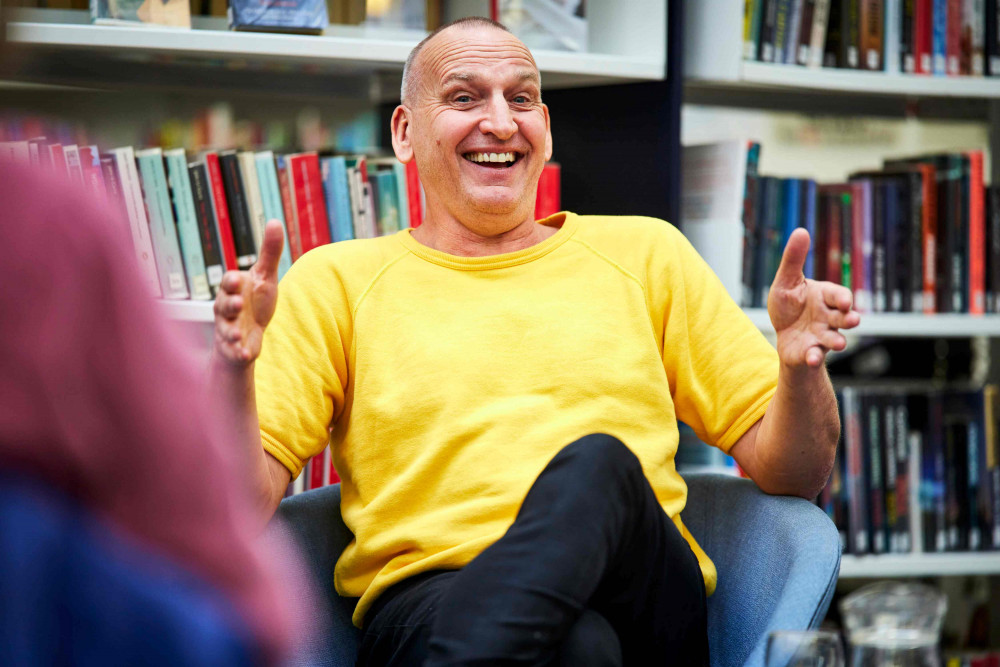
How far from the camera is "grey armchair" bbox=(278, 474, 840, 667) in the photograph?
3.71 ft

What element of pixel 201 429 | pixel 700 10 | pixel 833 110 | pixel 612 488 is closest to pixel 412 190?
pixel 700 10

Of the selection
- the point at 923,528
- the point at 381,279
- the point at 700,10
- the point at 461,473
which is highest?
the point at 700,10

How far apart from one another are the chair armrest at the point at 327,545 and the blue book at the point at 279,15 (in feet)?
2.73

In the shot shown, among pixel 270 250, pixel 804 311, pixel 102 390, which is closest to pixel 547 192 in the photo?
pixel 804 311

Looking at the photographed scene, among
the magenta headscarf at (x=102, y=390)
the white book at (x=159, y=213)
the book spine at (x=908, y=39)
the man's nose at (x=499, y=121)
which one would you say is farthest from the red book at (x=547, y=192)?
the magenta headscarf at (x=102, y=390)

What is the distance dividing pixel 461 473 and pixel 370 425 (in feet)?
0.45

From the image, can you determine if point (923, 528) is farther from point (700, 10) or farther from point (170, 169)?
point (170, 169)

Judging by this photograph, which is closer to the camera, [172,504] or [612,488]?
[172,504]

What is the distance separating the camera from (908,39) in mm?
2029

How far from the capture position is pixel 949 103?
2467 mm

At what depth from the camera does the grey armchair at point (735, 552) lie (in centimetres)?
113

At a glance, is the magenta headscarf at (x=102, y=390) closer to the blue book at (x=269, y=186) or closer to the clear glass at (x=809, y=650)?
the clear glass at (x=809, y=650)

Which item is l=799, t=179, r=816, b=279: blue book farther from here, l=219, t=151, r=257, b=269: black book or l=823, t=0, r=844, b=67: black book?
l=219, t=151, r=257, b=269: black book

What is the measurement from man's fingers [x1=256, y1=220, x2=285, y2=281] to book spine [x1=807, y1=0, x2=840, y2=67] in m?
1.32
